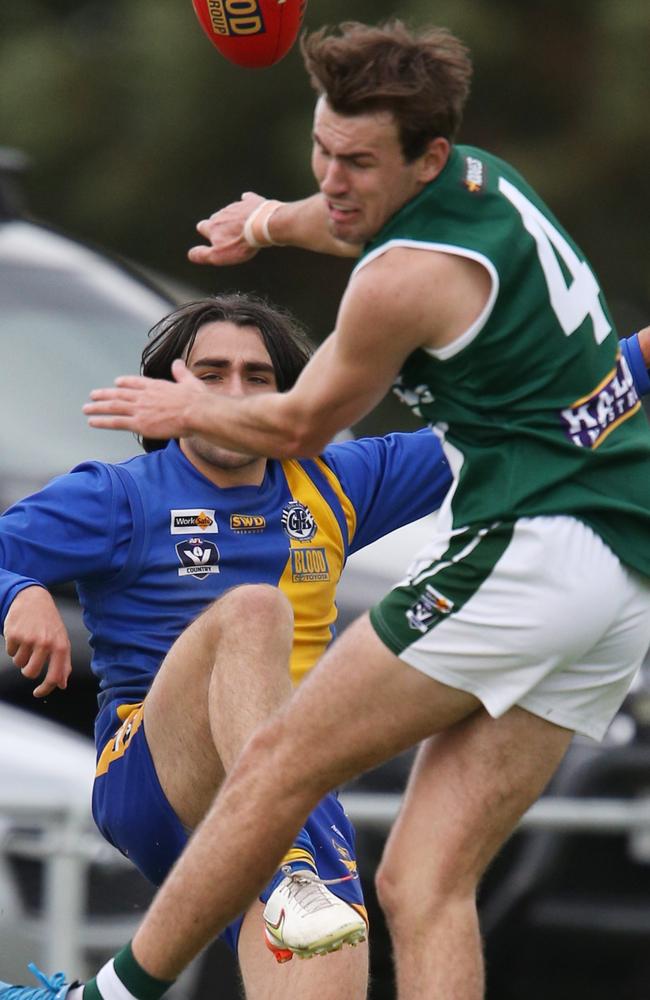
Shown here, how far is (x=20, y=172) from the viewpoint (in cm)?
858

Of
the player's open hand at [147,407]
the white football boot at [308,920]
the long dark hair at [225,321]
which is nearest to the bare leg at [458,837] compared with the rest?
the white football boot at [308,920]

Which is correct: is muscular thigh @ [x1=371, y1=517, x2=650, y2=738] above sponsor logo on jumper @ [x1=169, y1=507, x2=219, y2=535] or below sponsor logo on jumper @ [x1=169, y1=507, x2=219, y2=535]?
above

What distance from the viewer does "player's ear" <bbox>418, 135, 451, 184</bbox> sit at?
4.35 metres

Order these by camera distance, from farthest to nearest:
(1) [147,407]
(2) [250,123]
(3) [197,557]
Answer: (2) [250,123], (3) [197,557], (1) [147,407]

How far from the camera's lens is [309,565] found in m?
5.43

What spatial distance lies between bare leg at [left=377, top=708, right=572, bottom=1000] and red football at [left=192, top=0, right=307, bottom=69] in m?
1.75

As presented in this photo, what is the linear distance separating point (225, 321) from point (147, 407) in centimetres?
109

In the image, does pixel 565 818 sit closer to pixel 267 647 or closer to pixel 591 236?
pixel 267 647

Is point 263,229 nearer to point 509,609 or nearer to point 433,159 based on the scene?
point 433,159

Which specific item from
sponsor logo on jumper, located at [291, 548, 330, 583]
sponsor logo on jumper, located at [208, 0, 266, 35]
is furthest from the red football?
sponsor logo on jumper, located at [291, 548, 330, 583]

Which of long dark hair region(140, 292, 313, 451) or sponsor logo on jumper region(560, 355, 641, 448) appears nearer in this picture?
sponsor logo on jumper region(560, 355, 641, 448)

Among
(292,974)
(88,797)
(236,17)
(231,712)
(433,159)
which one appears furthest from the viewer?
(88,797)

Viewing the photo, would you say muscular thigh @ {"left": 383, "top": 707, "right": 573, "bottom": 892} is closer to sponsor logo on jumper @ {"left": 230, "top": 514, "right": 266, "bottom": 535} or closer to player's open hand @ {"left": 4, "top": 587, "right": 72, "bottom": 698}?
player's open hand @ {"left": 4, "top": 587, "right": 72, "bottom": 698}

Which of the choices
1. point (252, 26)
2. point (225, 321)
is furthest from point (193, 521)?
point (252, 26)
